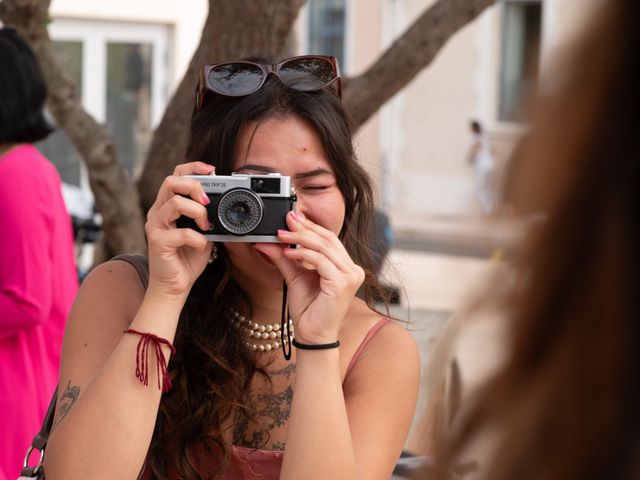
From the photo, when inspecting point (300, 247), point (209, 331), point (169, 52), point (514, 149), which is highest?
point (169, 52)

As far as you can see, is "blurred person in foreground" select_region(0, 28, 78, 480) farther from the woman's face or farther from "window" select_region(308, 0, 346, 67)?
"window" select_region(308, 0, 346, 67)

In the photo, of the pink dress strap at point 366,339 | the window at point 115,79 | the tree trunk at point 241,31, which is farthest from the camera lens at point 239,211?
the window at point 115,79

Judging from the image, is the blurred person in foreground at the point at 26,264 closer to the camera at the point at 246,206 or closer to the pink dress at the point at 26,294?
the pink dress at the point at 26,294

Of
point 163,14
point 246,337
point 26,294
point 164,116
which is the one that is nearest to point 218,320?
point 246,337

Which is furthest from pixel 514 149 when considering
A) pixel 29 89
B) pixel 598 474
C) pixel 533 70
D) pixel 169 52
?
pixel 169 52

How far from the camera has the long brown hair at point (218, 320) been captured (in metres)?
2.04

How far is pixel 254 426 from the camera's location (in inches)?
82.7

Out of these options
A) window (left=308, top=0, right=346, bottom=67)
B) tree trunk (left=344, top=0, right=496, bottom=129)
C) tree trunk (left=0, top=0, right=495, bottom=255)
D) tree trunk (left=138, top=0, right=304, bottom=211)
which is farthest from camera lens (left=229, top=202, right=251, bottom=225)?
Result: window (left=308, top=0, right=346, bottom=67)

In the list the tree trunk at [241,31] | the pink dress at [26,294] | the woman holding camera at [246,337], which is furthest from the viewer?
the tree trunk at [241,31]

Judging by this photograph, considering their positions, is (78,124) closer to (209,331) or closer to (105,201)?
(105,201)

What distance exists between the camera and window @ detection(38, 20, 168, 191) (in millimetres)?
10781

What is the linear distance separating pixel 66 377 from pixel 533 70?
5.16 feet

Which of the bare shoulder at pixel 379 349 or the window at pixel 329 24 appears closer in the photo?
the bare shoulder at pixel 379 349

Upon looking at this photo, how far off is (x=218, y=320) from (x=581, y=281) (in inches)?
64.6
